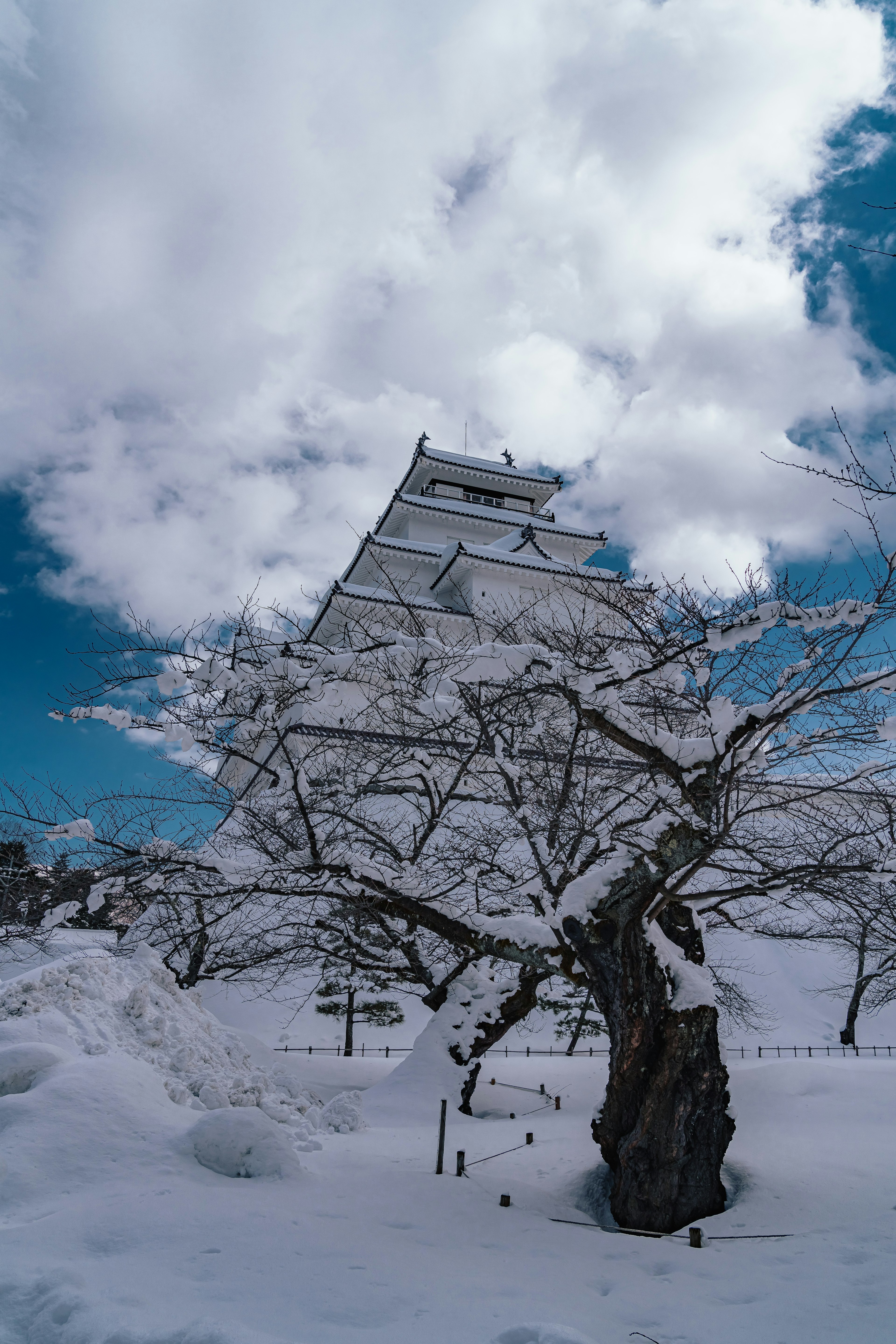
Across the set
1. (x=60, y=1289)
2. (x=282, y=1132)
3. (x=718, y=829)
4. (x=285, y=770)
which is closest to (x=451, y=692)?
(x=285, y=770)

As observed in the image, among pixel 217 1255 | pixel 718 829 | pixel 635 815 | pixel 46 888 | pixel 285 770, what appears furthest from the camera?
pixel 635 815

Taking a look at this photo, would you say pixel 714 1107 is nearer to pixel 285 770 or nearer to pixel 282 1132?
pixel 282 1132

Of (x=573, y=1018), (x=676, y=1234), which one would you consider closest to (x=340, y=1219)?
(x=676, y=1234)

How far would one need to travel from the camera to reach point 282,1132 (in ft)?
20.8

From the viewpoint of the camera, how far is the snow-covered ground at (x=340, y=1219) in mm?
3678

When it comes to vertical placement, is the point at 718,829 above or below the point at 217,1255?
above

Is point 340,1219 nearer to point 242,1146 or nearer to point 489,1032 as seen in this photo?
point 242,1146

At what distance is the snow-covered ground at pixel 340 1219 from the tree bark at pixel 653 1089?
1.16 ft

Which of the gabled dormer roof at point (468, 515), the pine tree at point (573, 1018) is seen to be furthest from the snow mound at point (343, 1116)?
the gabled dormer roof at point (468, 515)

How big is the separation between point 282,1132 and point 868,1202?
498 cm

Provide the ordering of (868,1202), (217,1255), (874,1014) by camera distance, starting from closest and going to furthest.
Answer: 1. (217,1255)
2. (868,1202)
3. (874,1014)

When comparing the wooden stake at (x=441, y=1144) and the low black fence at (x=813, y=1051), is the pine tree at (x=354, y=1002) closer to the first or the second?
the wooden stake at (x=441, y=1144)

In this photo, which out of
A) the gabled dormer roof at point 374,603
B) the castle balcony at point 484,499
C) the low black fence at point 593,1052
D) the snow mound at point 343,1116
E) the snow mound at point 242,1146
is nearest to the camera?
the snow mound at point 242,1146

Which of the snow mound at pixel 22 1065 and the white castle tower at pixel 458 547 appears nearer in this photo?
the snow mound at pixel 22 1065
